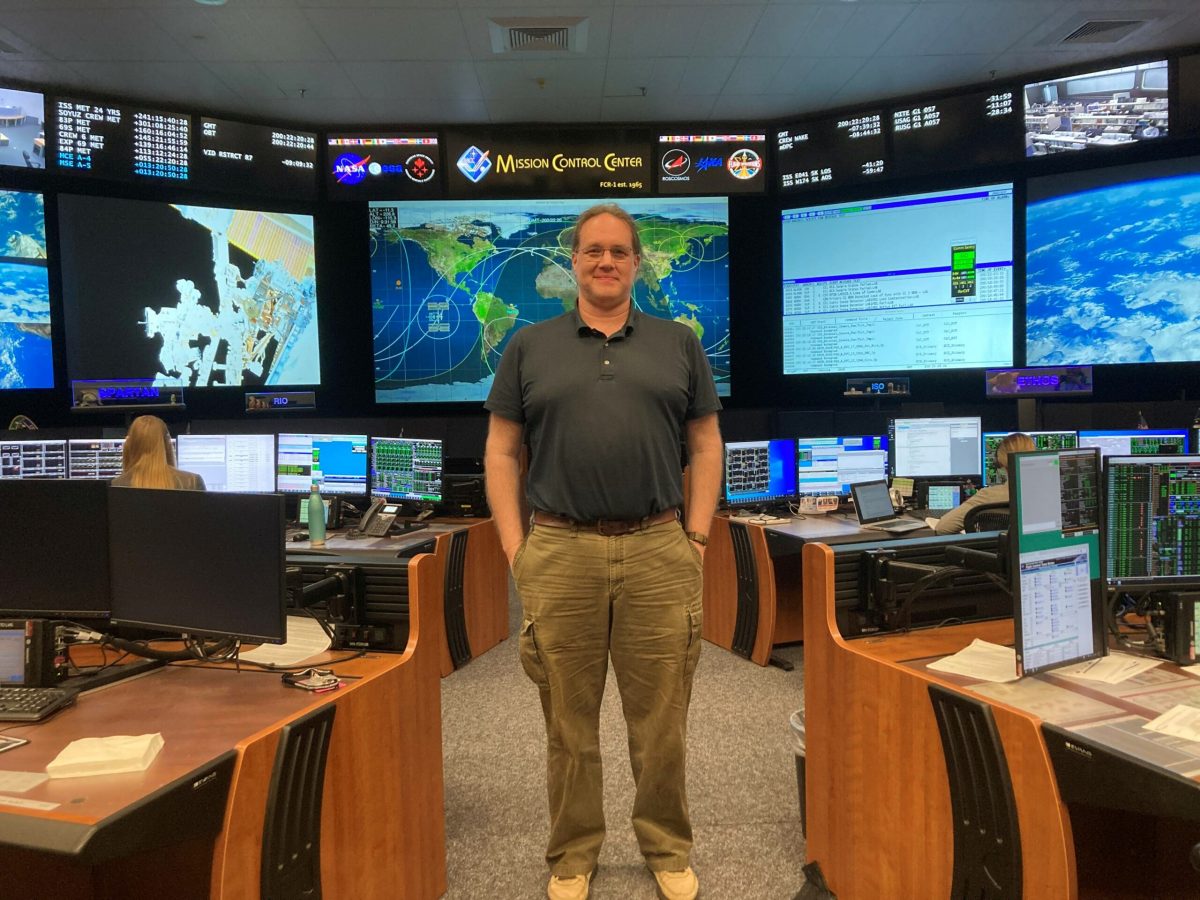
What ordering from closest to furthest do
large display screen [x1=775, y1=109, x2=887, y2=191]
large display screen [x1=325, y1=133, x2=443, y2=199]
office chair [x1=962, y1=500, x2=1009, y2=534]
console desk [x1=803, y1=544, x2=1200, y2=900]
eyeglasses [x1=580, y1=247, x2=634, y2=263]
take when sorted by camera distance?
console desk [x1=803, y1=544, x2=1200, y2=900]
eyeglasses [x1=580, y1=247, x2=634, y2=263]
office chair [x1=962, y1=500, x2=1009, y2=534]
large display screen [x1=775, y1=109, x2=887, y2=191]
large display screen [x1=325, y1=133, x2=443, y2=199]

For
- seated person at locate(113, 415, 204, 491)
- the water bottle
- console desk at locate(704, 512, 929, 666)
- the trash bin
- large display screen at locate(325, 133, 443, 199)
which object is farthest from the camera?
large display screen at locate(325, 133, 443, 199)

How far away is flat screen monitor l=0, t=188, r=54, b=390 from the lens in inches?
193

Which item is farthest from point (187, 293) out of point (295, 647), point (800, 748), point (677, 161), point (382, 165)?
point (800, 748)

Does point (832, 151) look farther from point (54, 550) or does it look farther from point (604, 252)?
point (54, 550)

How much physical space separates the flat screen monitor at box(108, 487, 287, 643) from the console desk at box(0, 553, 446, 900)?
139mm

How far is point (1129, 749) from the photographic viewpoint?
1.25 meters

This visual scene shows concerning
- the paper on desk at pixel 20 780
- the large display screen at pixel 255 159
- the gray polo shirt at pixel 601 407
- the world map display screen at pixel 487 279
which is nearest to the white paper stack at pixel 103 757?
the paper on desk at pixel 20 780

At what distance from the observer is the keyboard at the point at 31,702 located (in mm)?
1512

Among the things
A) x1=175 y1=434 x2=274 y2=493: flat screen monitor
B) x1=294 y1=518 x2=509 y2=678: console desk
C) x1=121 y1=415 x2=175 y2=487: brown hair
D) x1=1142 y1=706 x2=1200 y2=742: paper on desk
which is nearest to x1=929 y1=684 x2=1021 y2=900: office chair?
x1=1142 y1=706 x2=1200 y2=742: paper on desk

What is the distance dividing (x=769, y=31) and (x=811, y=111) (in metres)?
1.57

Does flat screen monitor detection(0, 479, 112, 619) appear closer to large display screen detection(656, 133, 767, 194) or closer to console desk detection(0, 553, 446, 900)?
console desk detection(0, 553, 446, 900)

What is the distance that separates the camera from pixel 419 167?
5.78 meters

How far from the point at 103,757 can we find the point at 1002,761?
1515 mm

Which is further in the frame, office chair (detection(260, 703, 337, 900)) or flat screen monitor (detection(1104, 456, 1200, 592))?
flat screen monitor (detection(1104, 456, 1200, 592))
